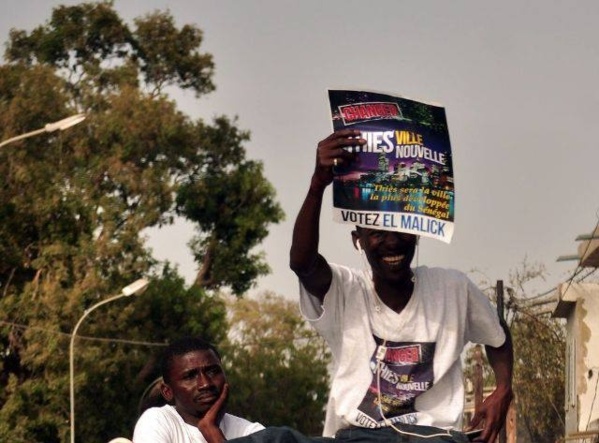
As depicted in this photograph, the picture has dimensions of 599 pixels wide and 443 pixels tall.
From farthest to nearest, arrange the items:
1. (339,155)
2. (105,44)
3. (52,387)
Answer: (105,44) → (52,387) → (339,155)

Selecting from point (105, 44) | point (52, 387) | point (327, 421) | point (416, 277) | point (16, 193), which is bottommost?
point (327, 421)

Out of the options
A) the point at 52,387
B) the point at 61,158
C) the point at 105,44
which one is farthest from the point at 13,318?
the point at 105,44

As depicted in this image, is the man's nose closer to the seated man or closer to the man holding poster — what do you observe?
the seated man

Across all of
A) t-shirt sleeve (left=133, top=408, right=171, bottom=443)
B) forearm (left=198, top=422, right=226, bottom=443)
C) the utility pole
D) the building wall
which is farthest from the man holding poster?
the building wall

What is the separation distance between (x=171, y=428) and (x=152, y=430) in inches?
3.7

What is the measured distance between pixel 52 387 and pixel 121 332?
3751mm

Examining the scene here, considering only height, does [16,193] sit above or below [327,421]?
above

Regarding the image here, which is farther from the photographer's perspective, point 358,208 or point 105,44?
point 105,44

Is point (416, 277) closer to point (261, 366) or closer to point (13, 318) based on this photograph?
point (13, 318)

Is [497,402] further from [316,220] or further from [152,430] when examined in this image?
[152,430]

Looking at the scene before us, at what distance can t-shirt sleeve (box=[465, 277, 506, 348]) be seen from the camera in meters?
6.91

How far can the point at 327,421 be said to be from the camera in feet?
21.9

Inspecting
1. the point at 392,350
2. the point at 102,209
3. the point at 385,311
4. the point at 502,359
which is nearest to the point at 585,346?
the point at 102,209

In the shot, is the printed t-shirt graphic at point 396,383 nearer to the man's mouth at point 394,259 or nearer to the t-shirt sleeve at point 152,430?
the man's mouth at point 394,259
